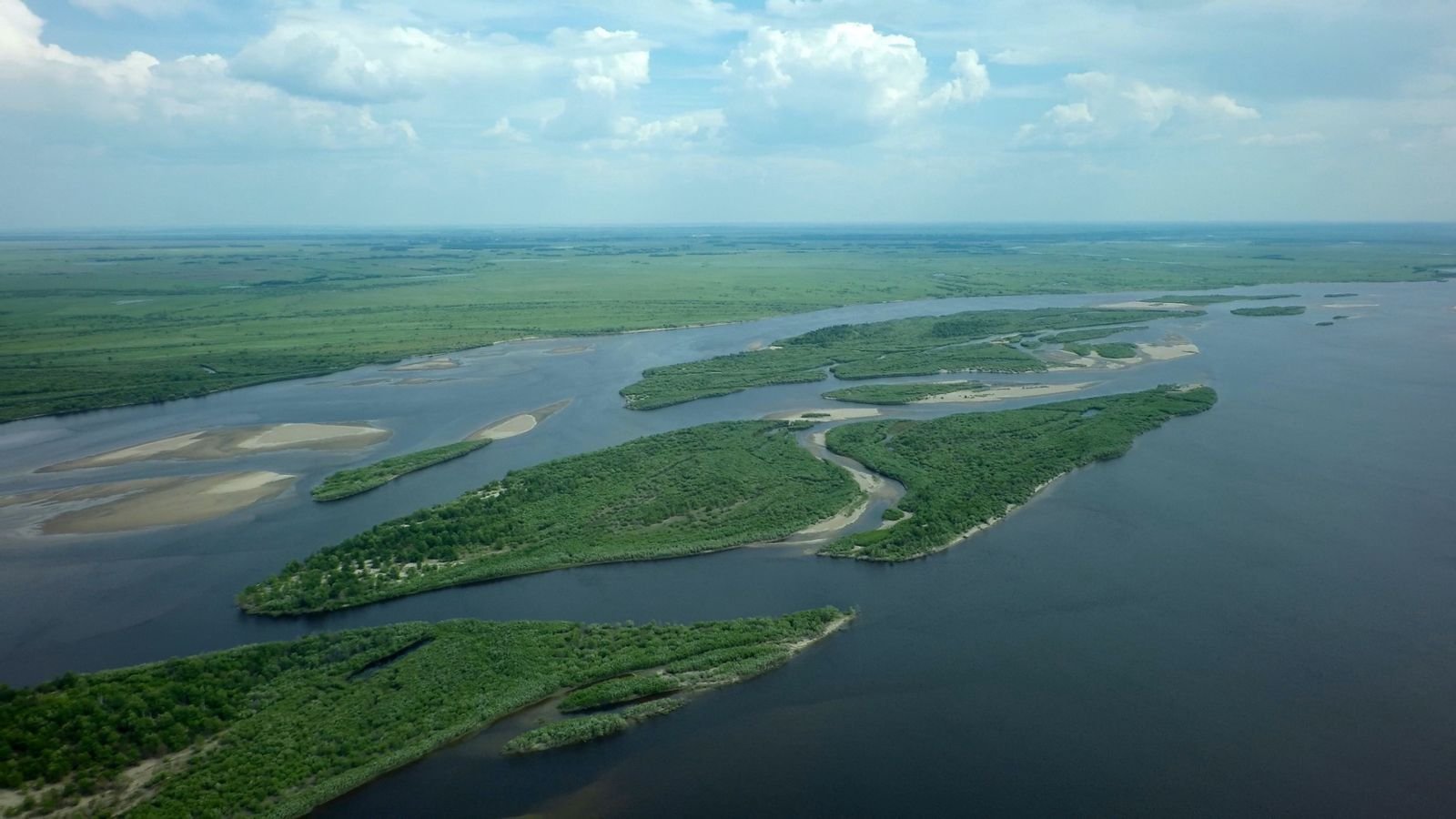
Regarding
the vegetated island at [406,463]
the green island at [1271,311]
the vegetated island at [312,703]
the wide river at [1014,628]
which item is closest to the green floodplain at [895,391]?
the wide river at [1014,628]

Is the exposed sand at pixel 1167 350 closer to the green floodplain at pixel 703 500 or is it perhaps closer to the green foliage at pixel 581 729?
the green floodplain at pixel 703 500

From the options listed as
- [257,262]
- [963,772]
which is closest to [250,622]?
[963,772]

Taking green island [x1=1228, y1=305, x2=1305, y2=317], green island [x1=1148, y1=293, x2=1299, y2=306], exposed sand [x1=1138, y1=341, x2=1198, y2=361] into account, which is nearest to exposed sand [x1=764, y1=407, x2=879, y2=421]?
exposed sand [x1=1138, y1=341, x2=1198, y2=361]

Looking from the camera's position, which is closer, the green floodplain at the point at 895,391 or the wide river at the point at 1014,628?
the wide river at the point at 1014,628

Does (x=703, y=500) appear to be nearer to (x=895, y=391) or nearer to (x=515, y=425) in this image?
(x=515, y=425)

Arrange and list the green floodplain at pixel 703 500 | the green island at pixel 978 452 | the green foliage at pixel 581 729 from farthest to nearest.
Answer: the green island at pixel 978 452, the green floodplain at pixel 703 500, the green foliage at pixel 581 729

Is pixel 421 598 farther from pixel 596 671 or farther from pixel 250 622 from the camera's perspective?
pixel 596 671

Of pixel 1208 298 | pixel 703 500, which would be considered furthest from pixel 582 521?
pixel 1208 298
